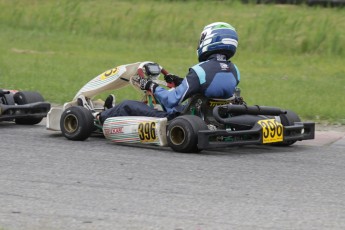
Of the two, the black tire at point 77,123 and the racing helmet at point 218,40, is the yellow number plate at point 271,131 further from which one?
the black tire at point 77,123

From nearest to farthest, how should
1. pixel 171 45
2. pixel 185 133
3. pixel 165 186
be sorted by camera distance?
pixel 165 186
pixel 185 133
pixel 171 45

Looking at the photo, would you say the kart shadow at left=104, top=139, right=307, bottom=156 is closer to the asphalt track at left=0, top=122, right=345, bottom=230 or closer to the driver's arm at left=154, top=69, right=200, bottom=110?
the asphalt track at left=0, top=122, right=345, bottom=230

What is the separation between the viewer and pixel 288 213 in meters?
5.59

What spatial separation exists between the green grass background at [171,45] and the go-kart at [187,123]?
220cm

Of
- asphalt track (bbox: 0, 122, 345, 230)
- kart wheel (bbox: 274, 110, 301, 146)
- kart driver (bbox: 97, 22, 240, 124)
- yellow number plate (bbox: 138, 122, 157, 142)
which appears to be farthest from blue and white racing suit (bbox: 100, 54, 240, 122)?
kart wheel (bbox: 274, 110, 301, 146)

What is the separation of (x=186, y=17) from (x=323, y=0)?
136 inches

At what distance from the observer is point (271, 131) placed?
7844mm

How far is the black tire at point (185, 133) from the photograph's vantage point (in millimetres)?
7586

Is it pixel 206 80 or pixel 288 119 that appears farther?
pixel 288 119

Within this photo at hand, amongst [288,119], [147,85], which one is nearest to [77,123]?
[147,85]

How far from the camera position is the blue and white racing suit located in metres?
7.90

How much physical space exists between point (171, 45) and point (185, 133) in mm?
10581

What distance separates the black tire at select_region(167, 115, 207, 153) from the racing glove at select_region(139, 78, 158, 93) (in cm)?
60

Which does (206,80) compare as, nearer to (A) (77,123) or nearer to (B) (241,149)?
(B) (241,149)
